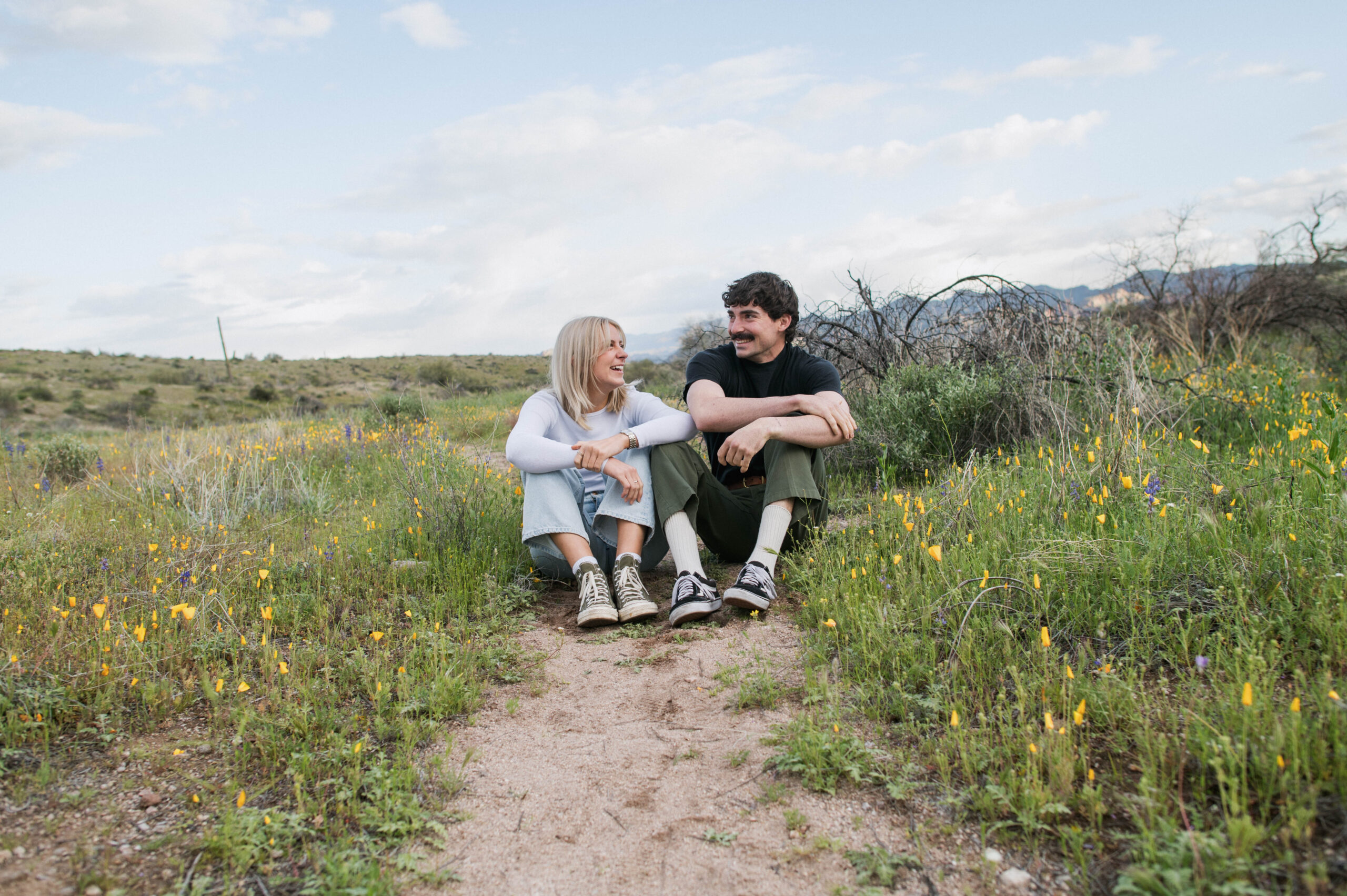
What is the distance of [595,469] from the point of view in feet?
12.2

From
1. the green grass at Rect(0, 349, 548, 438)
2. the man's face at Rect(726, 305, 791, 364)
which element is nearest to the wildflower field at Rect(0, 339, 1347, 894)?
the man's face at Rect(726, 305, 791, 364)

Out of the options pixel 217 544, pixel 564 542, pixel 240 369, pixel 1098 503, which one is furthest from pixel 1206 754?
pixel 240 369

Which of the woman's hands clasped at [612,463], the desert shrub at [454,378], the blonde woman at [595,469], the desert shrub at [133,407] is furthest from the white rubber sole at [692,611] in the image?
the desert shrub at [133,407]

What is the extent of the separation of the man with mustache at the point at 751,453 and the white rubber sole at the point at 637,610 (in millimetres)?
119

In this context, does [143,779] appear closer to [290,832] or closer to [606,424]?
[290,832]

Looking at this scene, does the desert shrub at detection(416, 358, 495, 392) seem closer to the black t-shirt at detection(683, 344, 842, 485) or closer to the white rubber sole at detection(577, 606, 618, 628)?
the black t-shirt at detection(683, 344, 842, 485)

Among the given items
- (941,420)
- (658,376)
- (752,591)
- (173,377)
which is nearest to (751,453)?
(752,591)

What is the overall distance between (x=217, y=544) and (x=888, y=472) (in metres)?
4.02

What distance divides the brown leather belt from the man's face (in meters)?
0.66

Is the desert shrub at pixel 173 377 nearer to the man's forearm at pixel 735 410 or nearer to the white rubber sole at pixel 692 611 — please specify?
the man's forearm at pixel 735 410

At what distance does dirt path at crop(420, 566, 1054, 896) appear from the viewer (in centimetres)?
184

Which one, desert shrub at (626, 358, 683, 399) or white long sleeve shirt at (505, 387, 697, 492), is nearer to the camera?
white long sleeve shirt at (505, 387, 697, 492)

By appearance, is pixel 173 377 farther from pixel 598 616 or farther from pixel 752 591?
pixel 752 591

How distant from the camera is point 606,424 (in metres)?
4.14
